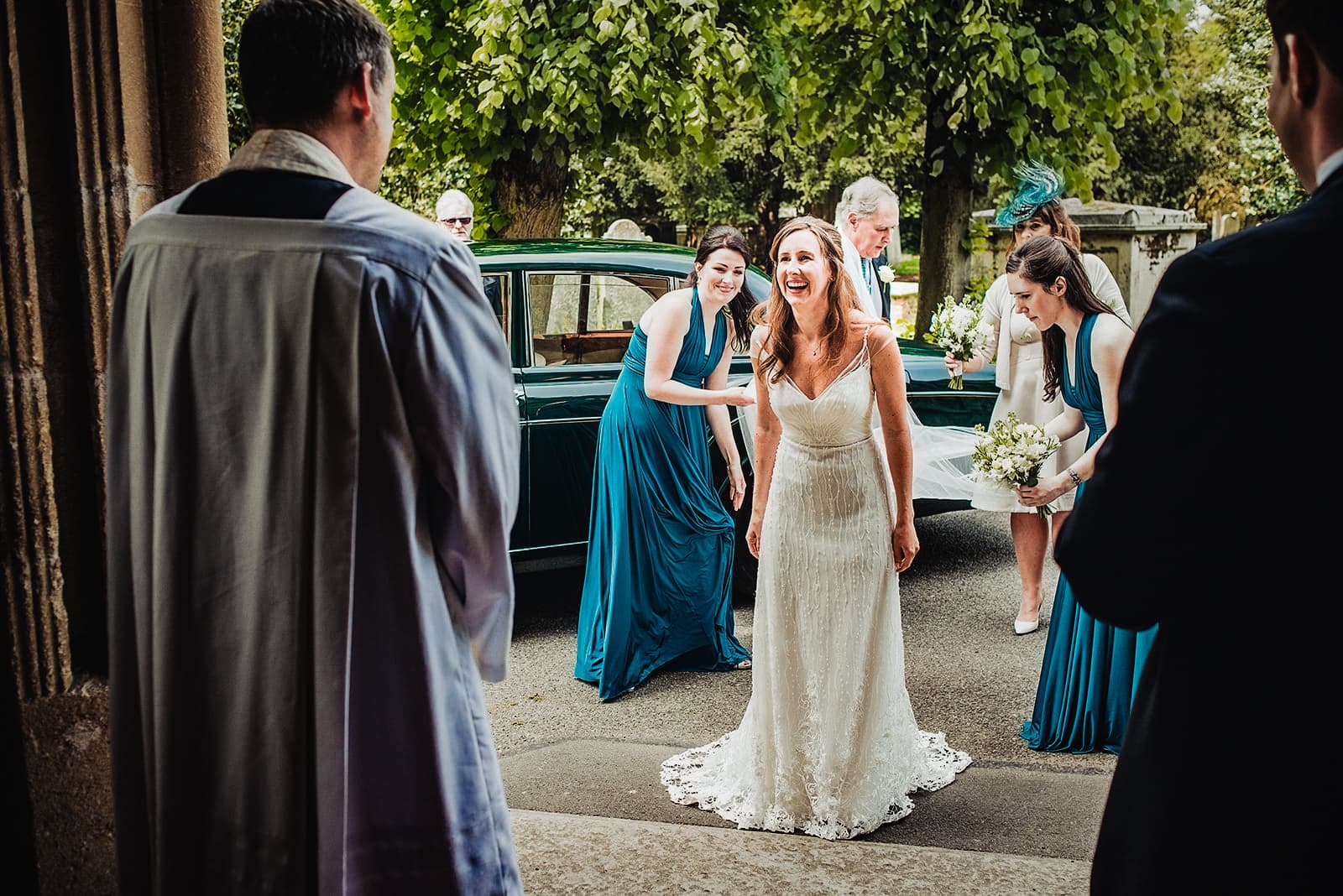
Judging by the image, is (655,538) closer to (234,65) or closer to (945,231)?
(945,231)

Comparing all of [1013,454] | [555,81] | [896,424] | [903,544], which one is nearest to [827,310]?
[896,424]

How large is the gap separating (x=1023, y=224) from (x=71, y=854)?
17.9ft

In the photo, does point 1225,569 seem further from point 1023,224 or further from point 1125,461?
point 1023,224

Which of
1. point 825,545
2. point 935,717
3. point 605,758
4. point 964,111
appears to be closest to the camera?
point 825,545

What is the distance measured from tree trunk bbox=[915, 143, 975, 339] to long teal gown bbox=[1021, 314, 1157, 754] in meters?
7.07

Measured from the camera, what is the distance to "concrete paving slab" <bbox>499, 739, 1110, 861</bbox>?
3.99 meters

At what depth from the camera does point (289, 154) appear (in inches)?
81.7

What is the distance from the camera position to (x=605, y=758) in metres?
4.87

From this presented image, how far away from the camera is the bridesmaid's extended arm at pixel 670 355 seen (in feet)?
18.7

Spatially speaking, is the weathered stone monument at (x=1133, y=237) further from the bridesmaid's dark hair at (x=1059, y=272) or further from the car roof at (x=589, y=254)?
the bridesmaid's dark hair at (x=1059, y=272)

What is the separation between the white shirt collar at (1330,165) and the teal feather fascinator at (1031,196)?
17.1ft

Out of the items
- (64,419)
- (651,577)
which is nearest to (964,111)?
(651,577)

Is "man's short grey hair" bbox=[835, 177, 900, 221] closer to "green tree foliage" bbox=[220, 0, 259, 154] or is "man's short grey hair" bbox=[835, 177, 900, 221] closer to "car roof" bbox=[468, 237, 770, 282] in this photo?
"car roof" bbox=[468, 237, 770, 282]

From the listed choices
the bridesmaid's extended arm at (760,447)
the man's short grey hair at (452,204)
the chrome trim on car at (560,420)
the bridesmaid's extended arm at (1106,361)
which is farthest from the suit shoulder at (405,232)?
the man's short grey hair at (452,204)
